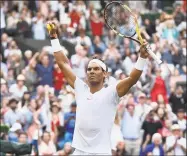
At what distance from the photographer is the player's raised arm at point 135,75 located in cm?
943

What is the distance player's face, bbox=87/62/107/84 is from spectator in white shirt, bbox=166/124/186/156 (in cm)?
867

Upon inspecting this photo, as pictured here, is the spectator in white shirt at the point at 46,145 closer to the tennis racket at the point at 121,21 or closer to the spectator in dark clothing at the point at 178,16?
the tennis racket at the point at 121,21

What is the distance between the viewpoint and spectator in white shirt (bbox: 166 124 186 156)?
60.5 ft

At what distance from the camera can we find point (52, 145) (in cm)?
1764

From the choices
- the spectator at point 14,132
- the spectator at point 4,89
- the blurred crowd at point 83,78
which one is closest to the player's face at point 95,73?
the blurred crowd at point 83,78

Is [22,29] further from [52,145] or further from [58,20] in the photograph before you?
[52,145]

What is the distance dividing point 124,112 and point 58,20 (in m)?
7.22

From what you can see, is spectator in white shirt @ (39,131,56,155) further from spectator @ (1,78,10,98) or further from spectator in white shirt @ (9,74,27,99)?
spectator in white shirt @ (9,74,27,99)

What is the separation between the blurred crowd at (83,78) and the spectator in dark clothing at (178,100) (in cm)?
1

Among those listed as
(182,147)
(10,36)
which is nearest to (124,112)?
(182,147)

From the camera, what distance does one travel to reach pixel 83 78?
22906 mm

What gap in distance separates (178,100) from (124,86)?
13.1 meters

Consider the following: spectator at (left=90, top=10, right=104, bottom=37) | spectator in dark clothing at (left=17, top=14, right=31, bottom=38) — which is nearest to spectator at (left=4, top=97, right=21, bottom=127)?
spectator in dark clothing at (left=17, top=14, right=31, bottom=38)

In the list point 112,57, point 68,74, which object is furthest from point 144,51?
point 112,57
